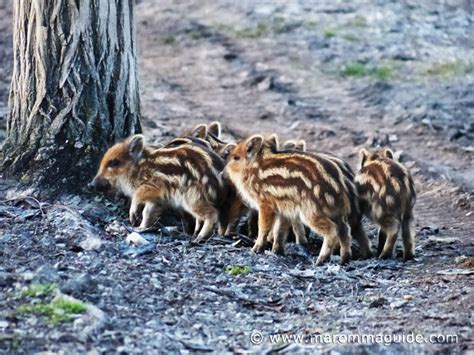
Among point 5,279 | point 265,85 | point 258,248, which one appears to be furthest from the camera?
point 265,85

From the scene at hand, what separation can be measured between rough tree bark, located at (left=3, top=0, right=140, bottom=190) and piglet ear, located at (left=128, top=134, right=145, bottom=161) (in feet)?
1.03

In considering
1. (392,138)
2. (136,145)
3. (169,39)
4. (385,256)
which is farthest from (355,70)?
(136,145)

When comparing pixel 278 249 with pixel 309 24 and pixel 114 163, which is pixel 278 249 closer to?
pixel 114 163

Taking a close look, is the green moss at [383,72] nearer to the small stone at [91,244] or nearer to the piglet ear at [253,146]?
the piglet ear at [253,146]

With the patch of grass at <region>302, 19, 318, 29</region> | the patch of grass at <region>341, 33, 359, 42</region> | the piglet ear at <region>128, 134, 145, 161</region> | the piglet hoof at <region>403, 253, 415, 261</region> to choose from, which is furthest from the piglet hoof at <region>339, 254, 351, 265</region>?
the patch of grass at <region>302, 19, 318, 29</region>

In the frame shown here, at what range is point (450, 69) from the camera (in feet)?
52.2

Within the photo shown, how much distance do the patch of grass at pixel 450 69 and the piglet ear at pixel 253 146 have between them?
7.57 metres

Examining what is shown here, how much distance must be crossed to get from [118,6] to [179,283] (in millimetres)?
2796

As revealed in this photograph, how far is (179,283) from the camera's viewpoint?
7344 mm

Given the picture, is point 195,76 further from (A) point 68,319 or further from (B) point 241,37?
(A) point 68,319

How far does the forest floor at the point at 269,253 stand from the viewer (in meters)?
6.48

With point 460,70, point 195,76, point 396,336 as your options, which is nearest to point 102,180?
point 396,336

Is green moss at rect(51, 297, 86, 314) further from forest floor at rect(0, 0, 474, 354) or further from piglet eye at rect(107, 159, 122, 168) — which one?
piglet eye at rect(107, 159, 122, 168)

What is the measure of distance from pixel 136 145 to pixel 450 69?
827 cm
